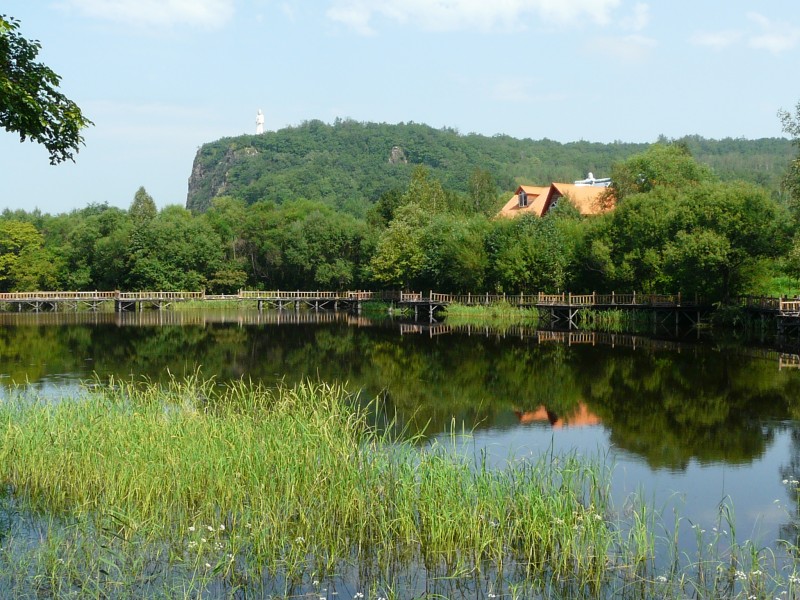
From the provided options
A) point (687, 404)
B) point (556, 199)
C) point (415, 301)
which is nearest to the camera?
point (687, 404)

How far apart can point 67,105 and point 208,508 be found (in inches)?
191

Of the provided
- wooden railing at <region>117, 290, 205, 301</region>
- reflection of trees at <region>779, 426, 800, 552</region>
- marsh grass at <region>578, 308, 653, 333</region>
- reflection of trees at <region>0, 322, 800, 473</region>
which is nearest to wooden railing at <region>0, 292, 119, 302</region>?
wooden railing at <region>117, 290, 205, 301</region>

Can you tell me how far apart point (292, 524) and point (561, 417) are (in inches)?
392

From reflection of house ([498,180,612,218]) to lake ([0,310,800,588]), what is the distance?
67.5 ft

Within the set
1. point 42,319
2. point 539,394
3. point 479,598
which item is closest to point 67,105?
point 479,598

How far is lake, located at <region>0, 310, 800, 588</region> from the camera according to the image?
12.0m

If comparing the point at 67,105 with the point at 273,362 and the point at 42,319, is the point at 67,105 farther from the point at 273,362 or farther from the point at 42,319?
the point at 42,319

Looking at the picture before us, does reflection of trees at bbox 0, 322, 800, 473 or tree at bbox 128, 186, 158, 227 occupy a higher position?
tree at bbox 128, 186, 158, 227

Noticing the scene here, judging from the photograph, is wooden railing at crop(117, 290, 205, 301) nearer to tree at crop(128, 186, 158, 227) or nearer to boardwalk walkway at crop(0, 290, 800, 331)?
boardwalk walkway at crop(0, 290, 800, 331)

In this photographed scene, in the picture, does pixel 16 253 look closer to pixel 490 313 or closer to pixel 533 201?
pixel 533 201

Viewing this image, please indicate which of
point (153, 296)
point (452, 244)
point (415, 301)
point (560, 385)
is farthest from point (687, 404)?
point (153, 296)

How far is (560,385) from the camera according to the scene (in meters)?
22.2

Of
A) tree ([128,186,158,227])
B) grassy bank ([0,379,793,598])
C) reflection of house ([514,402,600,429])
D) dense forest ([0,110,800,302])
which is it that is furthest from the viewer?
tree ([128,186,158,227])

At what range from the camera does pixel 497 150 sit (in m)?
139
